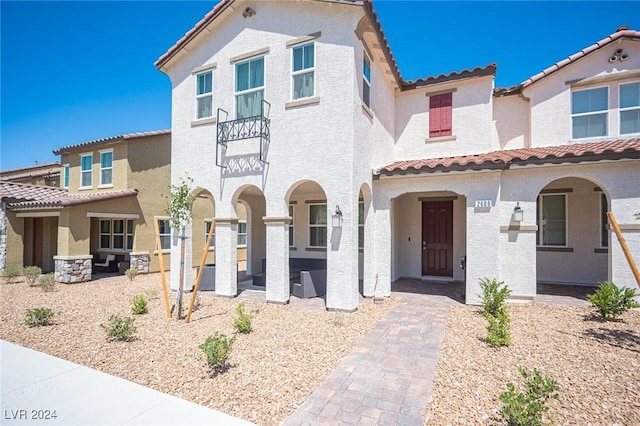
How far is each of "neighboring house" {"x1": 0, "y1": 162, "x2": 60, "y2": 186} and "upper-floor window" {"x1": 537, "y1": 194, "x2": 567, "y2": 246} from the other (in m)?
27.4

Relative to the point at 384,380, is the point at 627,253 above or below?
above

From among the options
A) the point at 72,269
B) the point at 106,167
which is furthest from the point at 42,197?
the point at 72,269

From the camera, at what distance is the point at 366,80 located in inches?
371

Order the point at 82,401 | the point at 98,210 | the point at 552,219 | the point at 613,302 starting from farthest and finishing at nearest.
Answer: the point at 98,210
the point at 552,219
the point at 613,302
the point at 82,401

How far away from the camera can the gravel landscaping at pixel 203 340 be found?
4.45 meters

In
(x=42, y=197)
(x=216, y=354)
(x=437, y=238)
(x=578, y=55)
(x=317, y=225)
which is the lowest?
(x=216, y=354)

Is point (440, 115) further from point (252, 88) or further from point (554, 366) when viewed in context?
point (554, 366)


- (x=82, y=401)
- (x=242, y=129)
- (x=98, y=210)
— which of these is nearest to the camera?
(x=82, y=401)

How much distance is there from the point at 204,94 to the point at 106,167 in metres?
8.91

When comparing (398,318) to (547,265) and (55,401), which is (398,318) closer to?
(55,401)

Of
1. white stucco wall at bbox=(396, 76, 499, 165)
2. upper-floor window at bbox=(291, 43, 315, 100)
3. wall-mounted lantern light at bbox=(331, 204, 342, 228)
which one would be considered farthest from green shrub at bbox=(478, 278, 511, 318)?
upper-floor window at bbox=(291, 43, 315, 100)

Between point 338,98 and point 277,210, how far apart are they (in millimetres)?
3553

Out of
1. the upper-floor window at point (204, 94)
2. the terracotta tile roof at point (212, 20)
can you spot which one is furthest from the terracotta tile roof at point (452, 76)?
the upper-floor window at point (204, 94)

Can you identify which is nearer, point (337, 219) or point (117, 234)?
point (337, 219)
